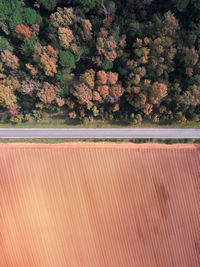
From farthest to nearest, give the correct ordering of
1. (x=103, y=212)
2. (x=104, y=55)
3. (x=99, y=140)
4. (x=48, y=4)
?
(x=99, y=140)
(x=103, y=212)
(x=48, y=4)
(x=104, y=55)

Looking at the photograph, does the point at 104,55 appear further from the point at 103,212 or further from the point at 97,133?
the point at 103,212

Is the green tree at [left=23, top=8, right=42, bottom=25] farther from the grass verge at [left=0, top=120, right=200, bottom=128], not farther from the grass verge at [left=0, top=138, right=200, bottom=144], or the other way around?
the grass verge at [left=0, top=138, right=200, bottom=144]

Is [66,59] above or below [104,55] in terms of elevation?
below

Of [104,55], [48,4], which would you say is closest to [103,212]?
[104,55]

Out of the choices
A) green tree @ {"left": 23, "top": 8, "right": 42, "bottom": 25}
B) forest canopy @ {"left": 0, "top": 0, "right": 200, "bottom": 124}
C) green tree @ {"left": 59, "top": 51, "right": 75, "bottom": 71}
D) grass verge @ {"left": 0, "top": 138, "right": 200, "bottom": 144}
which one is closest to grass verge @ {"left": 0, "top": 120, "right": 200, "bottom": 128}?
forest canopy @ {"left": 0, "top": 0, "right": 200, "bottom": 124}

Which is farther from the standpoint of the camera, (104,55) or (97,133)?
(97,133)

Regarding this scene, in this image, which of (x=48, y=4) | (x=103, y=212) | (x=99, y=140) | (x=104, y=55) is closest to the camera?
(x=104, y=55)

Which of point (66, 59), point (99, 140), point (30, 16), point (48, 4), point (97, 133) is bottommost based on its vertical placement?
point (99, 140)
